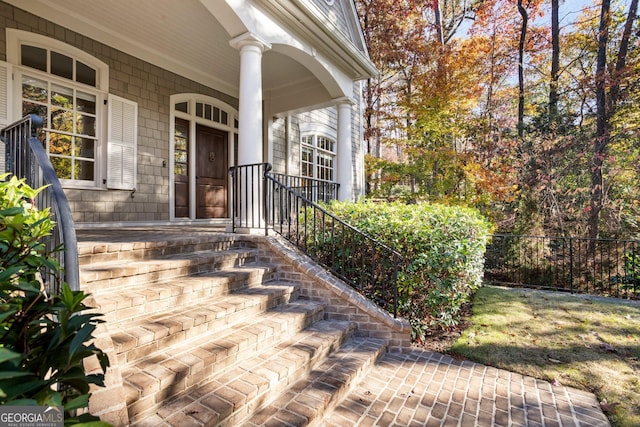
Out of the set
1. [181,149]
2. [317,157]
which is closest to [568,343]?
[181,149]

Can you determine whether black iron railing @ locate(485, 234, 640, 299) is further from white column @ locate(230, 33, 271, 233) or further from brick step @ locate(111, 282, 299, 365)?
brick step @ locate(111, 282, 299, 365)

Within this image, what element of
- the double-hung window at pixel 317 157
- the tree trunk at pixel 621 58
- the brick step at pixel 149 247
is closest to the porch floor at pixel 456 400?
the brick step at pixel 149 247

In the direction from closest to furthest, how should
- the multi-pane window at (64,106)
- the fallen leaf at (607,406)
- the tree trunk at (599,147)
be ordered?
the fallen leaf at (607,406) < the multi-pane window at (64,106) < the tree trunk at (599,147)

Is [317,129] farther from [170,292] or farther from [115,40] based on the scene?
[170,292]

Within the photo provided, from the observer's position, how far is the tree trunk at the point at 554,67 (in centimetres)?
960

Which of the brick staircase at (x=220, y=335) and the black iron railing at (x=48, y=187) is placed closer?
the black iron railing at (x=48, y=187)

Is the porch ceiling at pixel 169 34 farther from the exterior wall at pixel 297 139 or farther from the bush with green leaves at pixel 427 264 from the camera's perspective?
the bush with green leaves at pixel 427 264

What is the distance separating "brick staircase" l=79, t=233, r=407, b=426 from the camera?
5.82 ft

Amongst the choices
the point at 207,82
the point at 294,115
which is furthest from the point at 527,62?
the point at 207,82

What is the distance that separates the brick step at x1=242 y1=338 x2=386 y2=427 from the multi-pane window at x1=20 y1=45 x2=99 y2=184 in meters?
4.42

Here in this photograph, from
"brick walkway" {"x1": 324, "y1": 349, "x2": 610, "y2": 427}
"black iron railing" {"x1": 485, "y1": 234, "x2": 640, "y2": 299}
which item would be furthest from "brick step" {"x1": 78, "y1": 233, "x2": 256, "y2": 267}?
"black iron railing" {"x1": 485, "y1": 234, "x2": 640, "y2": 299}

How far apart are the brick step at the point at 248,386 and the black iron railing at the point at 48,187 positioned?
848 mm

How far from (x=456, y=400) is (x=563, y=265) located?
6670mm

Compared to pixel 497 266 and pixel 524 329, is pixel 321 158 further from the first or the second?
pixel 524 329
